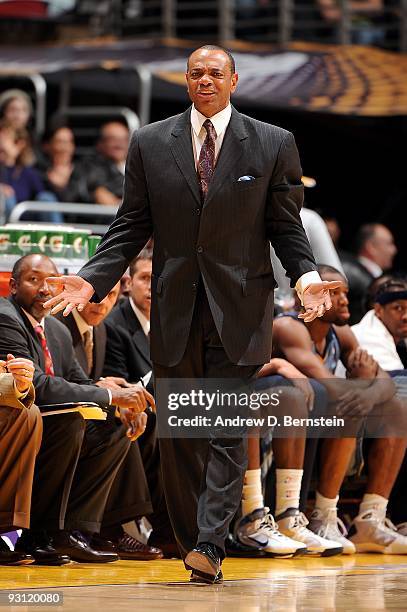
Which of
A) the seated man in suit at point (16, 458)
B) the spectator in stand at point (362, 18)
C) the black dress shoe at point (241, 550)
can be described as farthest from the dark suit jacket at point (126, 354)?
the spectator in stand at point (362, 18)

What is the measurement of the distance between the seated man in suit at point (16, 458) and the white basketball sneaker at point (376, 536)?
1.90 metres

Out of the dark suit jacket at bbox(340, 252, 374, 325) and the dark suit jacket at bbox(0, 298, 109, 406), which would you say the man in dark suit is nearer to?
the dark suit jacket at bbox(0, 298, 109, 406)

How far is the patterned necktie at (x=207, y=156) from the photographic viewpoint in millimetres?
5012

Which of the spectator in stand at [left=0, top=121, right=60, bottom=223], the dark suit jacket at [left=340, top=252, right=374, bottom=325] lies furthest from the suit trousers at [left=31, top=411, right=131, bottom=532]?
the spectator in stand at [left=0, top=121, right=60, bottom=223]

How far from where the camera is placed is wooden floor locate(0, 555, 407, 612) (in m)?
4.48

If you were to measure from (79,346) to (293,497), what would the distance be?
1.24m

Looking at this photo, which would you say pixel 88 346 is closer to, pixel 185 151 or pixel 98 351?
pixel 98 351

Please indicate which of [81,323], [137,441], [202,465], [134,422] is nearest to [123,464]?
[137,441]

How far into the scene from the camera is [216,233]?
4.94 m

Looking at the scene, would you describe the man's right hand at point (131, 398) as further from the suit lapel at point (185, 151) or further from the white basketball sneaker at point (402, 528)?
the white basketball sneaker at point (402, 528)

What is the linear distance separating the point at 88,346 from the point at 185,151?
5.93 ft

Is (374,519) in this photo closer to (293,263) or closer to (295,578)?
(295,578)

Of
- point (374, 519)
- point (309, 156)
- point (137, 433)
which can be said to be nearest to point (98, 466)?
point (137, 433)

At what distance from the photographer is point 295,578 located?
5422 mm
